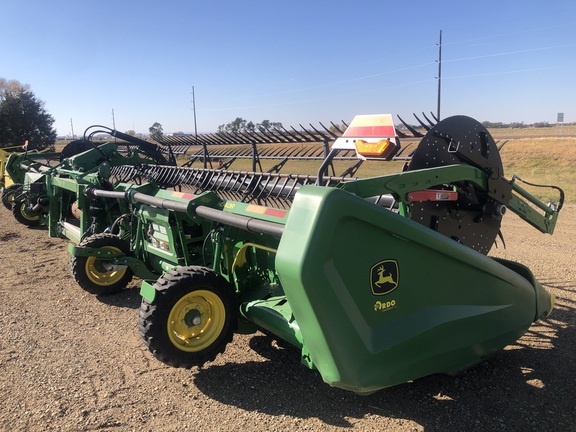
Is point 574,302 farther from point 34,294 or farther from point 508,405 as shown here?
point 34,294

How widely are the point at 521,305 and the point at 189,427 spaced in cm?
235

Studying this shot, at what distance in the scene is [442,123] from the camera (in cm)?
338

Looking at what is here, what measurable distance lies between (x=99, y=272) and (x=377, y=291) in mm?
3791

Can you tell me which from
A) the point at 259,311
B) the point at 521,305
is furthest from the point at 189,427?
the point at 521,305

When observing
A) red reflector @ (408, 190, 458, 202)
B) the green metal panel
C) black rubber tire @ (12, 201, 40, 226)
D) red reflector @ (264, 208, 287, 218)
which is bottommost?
black rubber tire @ (12, 201, 40, 226)

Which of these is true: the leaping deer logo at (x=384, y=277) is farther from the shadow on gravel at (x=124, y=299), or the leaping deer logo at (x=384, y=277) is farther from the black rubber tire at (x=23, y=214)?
the black rubber tire at (x=23, y=214)

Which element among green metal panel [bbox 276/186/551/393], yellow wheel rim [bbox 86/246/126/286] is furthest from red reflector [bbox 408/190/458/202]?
yellow wheel rim [bbox 86/246/126/286]

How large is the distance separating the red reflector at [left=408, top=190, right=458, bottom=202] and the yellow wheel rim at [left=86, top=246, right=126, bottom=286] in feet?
11.8

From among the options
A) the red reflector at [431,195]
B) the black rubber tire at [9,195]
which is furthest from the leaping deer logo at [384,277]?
the black rubber tire at [9,195]

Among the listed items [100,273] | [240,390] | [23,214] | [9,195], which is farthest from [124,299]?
[9,195]

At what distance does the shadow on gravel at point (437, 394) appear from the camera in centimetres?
274

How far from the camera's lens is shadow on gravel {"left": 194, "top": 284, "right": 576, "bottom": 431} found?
9.00 ft

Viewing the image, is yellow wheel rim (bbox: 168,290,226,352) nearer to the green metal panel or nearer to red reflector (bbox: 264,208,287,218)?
red reflector (bbox: 264,208,287,218)

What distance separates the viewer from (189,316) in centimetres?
315
